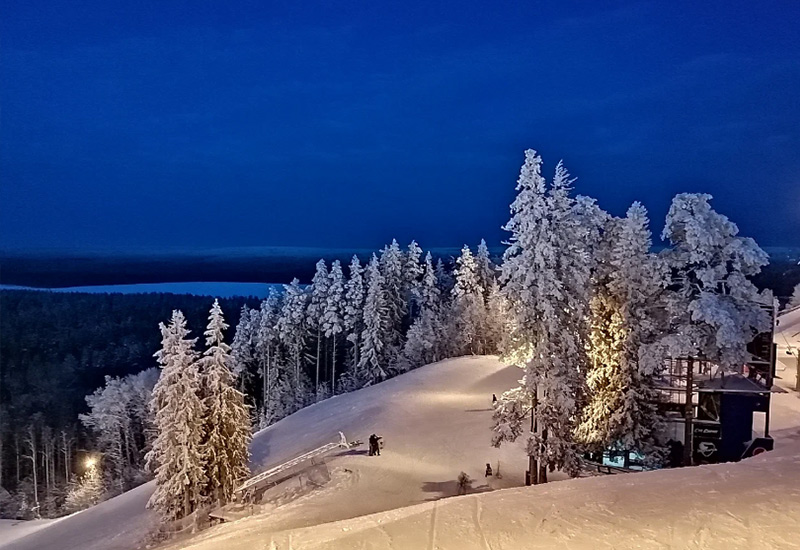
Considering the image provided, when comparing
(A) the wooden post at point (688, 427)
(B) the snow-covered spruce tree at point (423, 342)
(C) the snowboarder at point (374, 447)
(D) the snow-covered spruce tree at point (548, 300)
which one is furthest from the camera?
(B) the snow-covered spruce tree at point (423, 342)

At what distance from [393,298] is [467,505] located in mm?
52609

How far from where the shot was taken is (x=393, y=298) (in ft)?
220

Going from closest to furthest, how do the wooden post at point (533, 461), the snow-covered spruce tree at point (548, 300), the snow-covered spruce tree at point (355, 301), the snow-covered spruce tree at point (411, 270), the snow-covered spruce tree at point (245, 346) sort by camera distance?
1. the snow-covered spruce tree at point (548, 300)
2. the wooden post at point (533, 461)
3. the snow-covered spruce tree at point (355, 301)
4. the snow-covered spruce tree at point (245, 346)
5. the snow-covered spruce tree at point (411, 270)

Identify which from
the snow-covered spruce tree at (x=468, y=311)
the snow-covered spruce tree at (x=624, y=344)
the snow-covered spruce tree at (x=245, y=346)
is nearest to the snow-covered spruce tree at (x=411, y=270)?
the snow-covered spruce tree at (x=468, y=311)

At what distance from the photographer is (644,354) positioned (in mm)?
24938

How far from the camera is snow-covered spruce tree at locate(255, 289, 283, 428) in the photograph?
65512 millimetres

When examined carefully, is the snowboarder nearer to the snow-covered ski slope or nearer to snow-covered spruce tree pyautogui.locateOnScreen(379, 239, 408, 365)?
the snow-covered ski slope

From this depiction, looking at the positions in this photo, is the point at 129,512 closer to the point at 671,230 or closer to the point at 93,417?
the point at 671,230

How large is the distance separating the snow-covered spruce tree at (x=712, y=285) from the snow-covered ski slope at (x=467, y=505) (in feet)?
14.1

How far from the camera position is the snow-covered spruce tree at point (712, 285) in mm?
22500

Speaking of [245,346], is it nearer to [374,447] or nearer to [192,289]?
[374,447]

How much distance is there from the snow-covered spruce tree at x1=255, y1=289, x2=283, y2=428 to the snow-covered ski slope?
26.3 metres

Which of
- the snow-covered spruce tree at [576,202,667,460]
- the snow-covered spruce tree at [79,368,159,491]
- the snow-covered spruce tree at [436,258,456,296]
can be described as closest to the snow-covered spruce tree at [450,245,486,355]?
the snow-covered spruce tree at [436,258,456,296]

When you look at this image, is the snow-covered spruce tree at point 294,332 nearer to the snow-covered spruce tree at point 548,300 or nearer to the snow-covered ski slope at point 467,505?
the snow-covered ski slope at point 467,505
